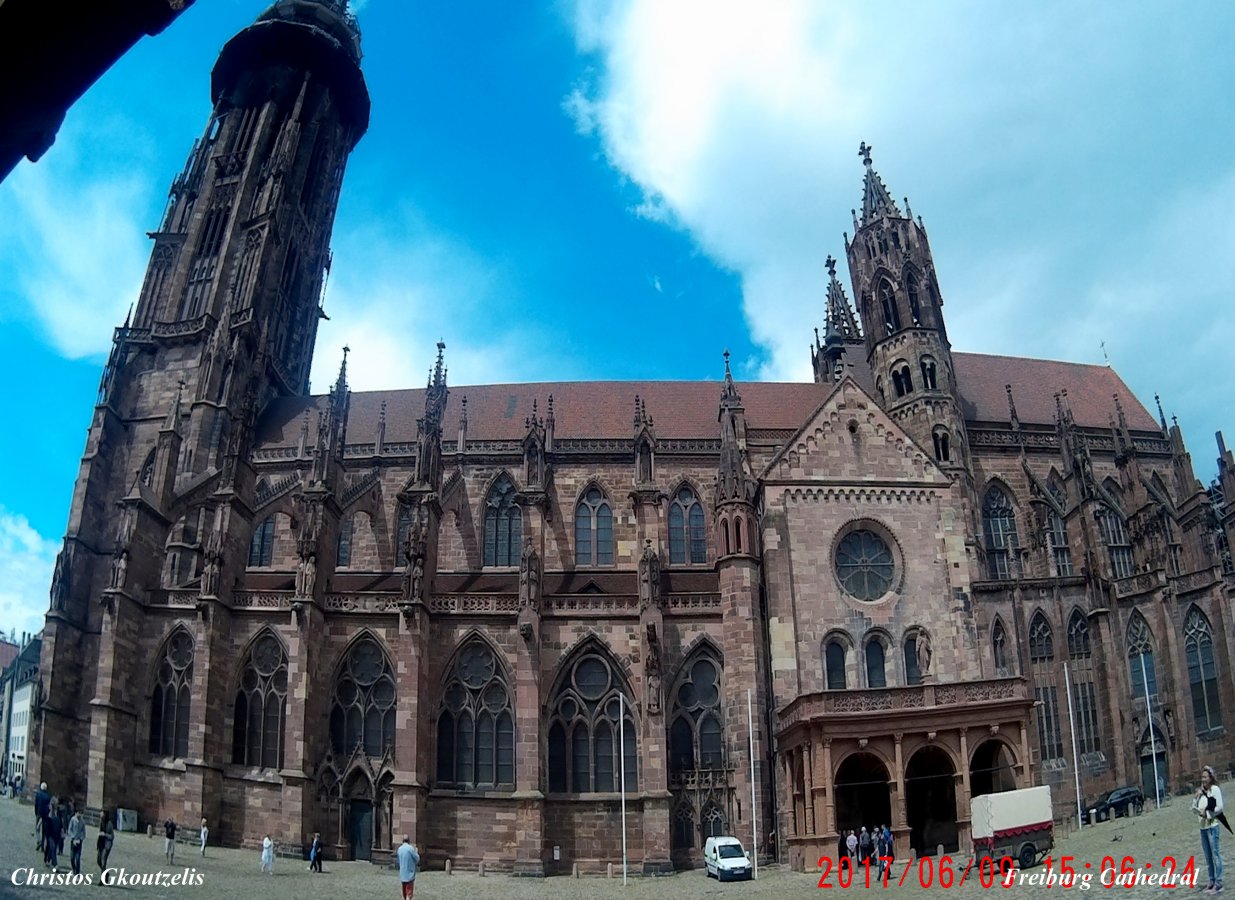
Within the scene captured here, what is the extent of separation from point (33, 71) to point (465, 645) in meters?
29.9

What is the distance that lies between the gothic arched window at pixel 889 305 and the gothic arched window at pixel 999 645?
14887mm

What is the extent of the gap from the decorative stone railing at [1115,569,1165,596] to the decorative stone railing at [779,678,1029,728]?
13.5m

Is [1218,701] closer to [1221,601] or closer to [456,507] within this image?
[1221,601]

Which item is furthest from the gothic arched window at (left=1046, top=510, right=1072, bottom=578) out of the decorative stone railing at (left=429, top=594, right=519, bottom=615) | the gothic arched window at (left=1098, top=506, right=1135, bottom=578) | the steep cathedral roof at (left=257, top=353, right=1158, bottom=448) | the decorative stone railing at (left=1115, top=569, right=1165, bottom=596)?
the decorative stone railing at (left=429, top=594, right=519, bottom=615)

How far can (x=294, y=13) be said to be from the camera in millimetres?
58250

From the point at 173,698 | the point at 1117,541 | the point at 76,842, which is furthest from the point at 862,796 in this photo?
the point at 173,698

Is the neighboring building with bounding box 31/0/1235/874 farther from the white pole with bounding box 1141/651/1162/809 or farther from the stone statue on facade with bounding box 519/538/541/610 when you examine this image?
the stone statue on facade with bounding box 519/538/541/610

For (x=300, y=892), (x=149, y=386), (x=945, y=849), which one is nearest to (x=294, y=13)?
(x=149, y=386)

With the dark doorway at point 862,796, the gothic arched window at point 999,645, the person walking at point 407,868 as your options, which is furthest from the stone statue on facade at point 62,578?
the gothic arched window at point 999,645

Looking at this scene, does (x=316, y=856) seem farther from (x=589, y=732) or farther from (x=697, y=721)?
(x=697, y=721)

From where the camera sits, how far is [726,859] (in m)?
26.7

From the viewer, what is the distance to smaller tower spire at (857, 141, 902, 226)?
153 ft

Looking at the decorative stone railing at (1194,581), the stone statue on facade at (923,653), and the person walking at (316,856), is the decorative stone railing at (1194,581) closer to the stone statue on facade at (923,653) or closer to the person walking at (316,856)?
the stone statue on facade at (923,653)

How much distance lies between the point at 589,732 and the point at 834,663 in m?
8.57
